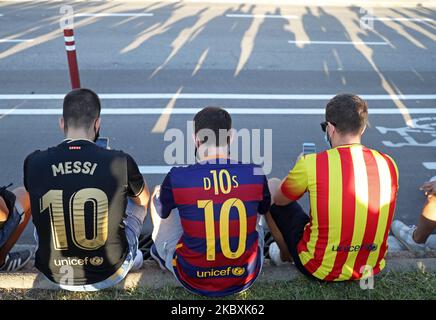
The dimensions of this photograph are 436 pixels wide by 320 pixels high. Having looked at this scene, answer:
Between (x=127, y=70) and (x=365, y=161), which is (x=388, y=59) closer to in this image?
(x=127, y=70)

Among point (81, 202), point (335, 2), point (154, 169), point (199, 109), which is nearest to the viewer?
point (81, 202)

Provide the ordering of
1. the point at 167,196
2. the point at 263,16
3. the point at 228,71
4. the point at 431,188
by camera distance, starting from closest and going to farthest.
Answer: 1. the point at 167,196
2. the point at 431,188
3. the point at 228,71
4. the point at 263,16

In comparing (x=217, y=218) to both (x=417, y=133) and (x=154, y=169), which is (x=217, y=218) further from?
(x=417, y=133)

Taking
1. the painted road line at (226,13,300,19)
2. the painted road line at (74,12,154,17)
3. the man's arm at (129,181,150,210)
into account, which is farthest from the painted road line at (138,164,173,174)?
the painted road line at (226,13,300,19)

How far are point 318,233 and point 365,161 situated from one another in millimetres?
559

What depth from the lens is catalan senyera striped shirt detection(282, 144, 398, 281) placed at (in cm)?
277

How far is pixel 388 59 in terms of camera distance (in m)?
9.30

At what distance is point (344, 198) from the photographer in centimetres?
278

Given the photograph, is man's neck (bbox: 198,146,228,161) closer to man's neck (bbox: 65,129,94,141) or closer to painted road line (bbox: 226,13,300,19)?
man's neck (bbox: 65,129,94,141)

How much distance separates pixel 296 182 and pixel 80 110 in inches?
59.5

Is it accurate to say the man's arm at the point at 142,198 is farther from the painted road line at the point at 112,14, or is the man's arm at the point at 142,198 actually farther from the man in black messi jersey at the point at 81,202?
the painted road line at the point at 112,14

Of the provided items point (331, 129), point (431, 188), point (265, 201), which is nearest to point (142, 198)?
point (265, 201)
